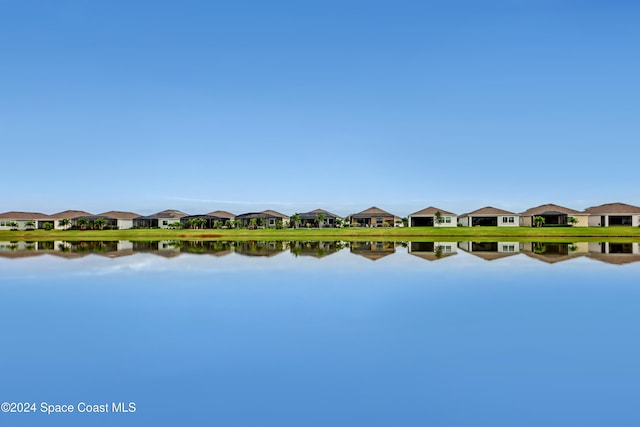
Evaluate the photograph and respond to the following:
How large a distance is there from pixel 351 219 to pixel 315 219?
6.37 meters

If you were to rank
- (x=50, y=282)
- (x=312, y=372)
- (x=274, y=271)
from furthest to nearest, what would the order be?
(x=274, y=271) → (x=50, y=282) → (x=312, y=372)

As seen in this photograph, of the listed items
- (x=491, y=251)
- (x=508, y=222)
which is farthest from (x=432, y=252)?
(x=508, y=222)

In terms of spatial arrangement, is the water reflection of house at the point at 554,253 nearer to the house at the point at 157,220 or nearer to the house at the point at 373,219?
the house at the point at 373,219

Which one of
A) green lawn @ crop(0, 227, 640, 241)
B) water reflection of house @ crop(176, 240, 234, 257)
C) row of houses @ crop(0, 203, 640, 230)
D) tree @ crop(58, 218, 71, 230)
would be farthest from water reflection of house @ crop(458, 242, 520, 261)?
tree @ crop(58, 218, 71, 230)

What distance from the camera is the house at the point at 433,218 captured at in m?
71.7

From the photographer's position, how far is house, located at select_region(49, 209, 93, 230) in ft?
271

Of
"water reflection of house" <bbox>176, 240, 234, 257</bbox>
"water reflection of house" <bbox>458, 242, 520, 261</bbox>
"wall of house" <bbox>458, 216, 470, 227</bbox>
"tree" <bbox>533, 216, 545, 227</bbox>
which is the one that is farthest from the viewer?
"wall of house" <bbox>458, 216, 470, 227</bbox>

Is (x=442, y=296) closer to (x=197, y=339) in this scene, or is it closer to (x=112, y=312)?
(x=197, y=339)

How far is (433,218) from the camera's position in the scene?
2854 inches

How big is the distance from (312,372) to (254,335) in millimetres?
2436

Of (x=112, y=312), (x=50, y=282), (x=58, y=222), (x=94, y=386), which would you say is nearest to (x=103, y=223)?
(x=58, y=222)

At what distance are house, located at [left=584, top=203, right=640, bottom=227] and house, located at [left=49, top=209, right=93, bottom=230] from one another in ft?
286

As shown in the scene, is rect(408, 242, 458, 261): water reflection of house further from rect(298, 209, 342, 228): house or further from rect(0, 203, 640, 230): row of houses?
rect(298, 209, 342, 228): house

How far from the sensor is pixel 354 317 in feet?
38.0
